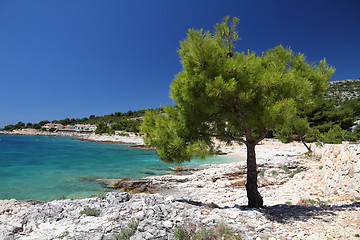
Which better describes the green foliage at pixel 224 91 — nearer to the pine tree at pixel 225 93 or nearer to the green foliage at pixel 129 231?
the pine tree at pixel 225 93

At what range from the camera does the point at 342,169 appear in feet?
25.8

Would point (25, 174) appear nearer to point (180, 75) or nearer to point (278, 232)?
point (180, 75)

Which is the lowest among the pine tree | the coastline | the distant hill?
the coastline

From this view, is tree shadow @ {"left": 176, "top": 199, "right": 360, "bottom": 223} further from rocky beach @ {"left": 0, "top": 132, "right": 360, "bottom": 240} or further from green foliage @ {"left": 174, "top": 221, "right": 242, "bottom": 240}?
green foliage @ {"left": 174, "top": 221, "right": 242, "bottom": 240}

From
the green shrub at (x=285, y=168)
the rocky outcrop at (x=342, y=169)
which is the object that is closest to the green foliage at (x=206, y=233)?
the rocky outcrop at (x=342, y=169)

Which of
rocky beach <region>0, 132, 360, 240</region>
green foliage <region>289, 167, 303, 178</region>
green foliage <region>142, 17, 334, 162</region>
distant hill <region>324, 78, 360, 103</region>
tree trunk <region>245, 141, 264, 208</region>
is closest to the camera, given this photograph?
rocky beach <region>0, 132, 360, 240</region>

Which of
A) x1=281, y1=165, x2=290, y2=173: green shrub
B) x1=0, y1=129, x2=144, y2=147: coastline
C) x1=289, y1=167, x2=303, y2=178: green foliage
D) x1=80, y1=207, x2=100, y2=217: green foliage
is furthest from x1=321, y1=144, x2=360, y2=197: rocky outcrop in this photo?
x1=0, y1=129, x2=144, y2=147: coastline

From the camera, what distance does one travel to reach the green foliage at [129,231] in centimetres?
394

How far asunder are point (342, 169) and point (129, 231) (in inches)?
343

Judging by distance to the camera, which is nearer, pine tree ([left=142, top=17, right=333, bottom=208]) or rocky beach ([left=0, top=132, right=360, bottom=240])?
rocky beach ([left=0, top=132, right=360, bottom=240])

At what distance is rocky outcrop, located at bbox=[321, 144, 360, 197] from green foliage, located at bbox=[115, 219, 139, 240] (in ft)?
25.9

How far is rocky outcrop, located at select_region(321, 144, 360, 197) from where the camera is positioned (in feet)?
23.3

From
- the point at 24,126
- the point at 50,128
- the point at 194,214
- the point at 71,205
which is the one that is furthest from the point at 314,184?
the point at 24,126

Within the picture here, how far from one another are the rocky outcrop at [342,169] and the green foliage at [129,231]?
310 inches
